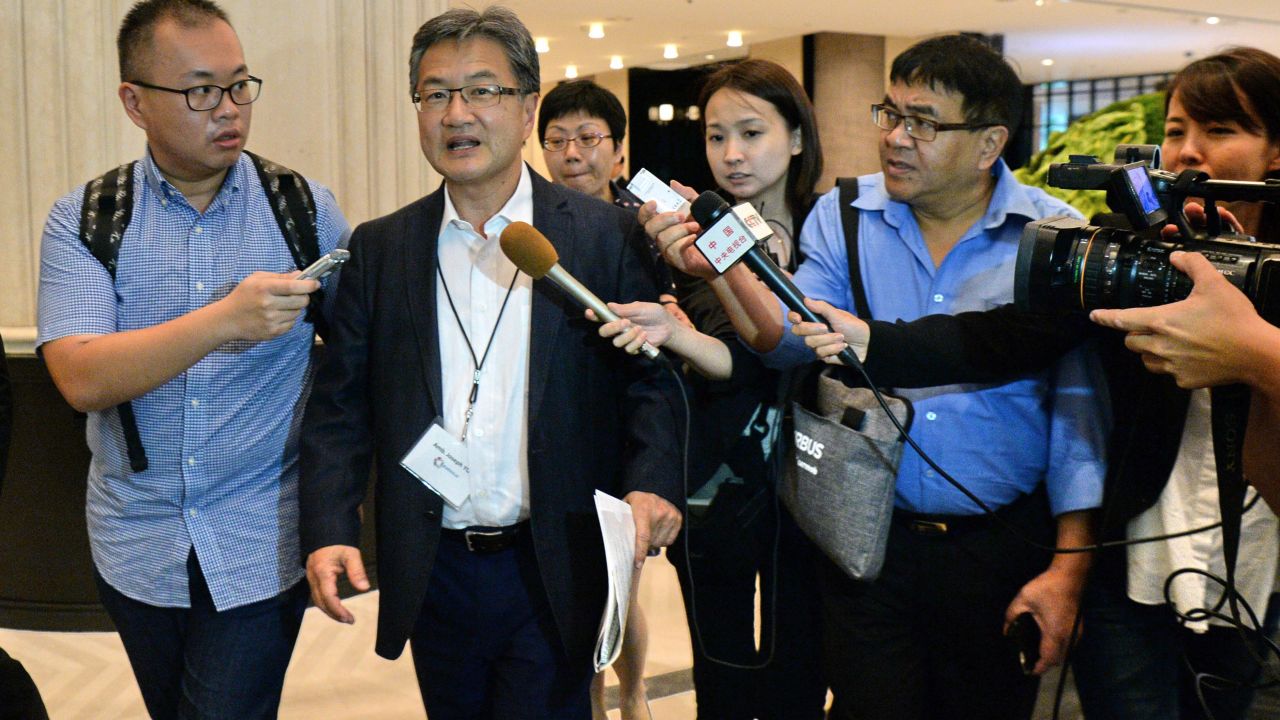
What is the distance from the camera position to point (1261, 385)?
1.58m

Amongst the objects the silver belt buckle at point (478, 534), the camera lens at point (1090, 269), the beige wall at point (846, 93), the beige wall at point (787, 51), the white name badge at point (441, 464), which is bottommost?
the silver belt buckle at point (478, 534)

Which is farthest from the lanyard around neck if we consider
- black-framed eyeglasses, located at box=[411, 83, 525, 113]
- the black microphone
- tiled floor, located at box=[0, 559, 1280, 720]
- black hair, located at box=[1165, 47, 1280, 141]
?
tiled floor, located at box=[0, 559, 1280, 720]

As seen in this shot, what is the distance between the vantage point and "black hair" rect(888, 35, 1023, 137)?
6.90ft

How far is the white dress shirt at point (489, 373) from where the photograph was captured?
76.4 inches

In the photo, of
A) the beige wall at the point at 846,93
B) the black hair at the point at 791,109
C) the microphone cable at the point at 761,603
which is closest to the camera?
the microphone cable at the point at 761,603

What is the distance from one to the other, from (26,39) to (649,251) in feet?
10.2

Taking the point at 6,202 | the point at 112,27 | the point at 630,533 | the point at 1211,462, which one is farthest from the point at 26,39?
the point at 1211,462

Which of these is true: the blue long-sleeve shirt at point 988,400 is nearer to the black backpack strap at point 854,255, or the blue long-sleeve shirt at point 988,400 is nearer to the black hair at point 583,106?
the black backpack strap at point 854,255

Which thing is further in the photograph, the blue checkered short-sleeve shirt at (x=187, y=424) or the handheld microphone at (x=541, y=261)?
the blue checkered short-sleeve shirt at (x=187, y=424)

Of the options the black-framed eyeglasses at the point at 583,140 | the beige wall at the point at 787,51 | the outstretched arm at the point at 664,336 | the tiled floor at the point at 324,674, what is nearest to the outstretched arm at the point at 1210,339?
the outstretched arm at the point at 664,336

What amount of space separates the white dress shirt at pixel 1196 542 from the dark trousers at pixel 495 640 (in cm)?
95

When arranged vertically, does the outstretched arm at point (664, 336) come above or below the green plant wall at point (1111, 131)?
below

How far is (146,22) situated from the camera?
2096 mm

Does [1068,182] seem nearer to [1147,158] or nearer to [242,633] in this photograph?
[1147,158]
